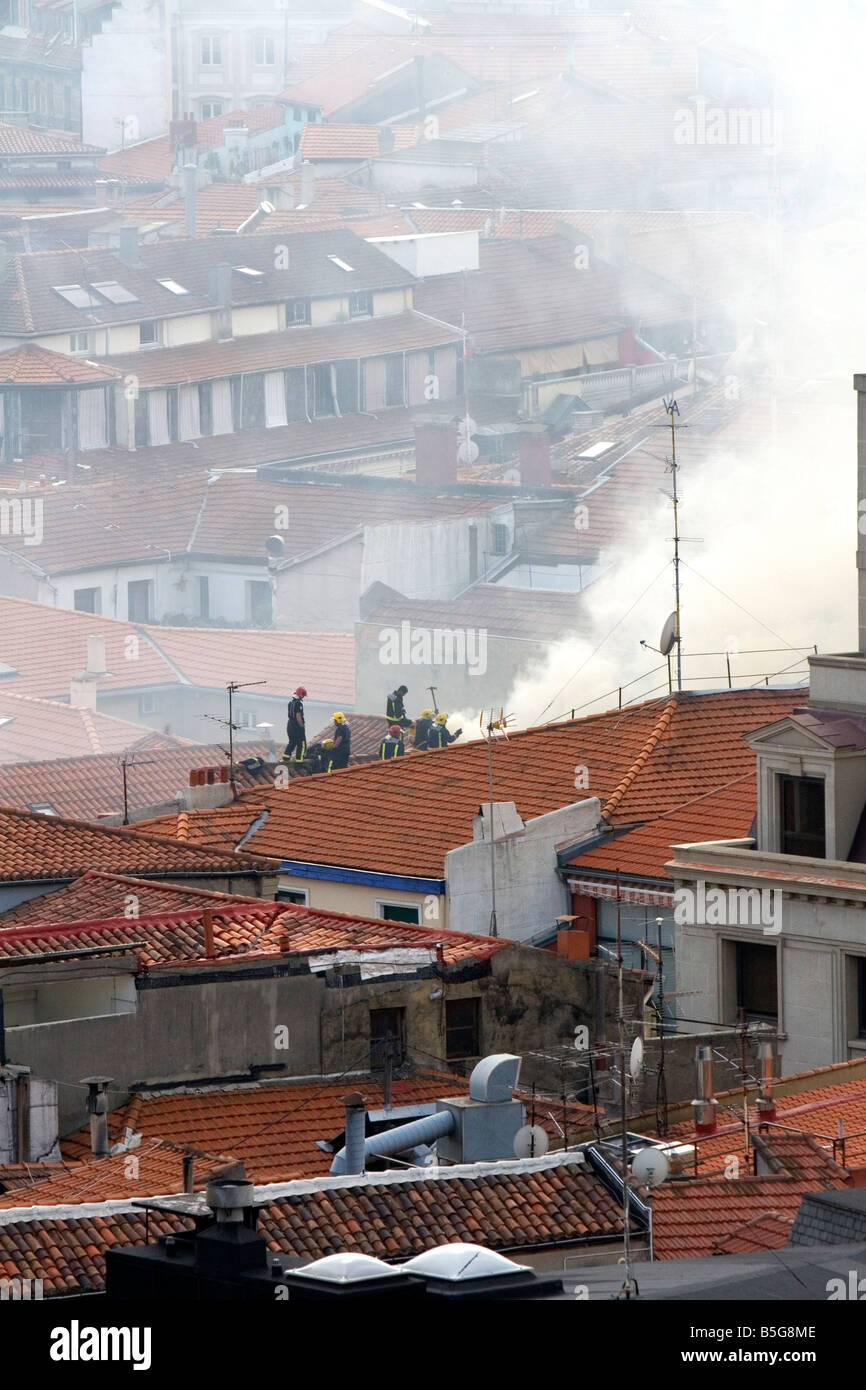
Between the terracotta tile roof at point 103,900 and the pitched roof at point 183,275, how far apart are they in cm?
8365

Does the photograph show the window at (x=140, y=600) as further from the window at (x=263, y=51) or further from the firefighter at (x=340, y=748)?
the window at (x=263, y=51)

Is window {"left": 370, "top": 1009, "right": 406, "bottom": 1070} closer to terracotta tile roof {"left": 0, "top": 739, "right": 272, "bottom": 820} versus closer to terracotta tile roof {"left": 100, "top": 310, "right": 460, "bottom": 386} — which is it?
terracotta tile roof {"left": 0, "top": 739, "right": 272, "bottom": 820}

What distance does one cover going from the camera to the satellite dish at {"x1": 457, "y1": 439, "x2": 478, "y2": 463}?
108625 mm

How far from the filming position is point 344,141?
147250 mm

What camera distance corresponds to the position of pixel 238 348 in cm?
11631

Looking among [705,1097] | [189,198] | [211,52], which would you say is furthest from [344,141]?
[705,1097]

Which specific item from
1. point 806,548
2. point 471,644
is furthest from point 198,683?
point 806,548

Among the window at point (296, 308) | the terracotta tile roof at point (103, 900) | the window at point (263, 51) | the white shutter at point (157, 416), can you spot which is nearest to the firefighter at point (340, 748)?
the terracotta tile roof at point (103, 900)

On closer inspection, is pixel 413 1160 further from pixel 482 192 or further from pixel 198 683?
pixel 482 192

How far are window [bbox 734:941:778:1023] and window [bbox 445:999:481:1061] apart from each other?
12.6 ft

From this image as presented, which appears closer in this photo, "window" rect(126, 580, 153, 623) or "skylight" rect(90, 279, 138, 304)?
"window" rect(126, 580, 153, 623)

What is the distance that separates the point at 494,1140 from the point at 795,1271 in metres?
6.62

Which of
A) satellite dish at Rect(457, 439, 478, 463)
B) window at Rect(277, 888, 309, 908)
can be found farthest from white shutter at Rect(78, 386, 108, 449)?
window at Rect(277, 888, 309, 908)

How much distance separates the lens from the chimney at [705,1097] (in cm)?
2416
